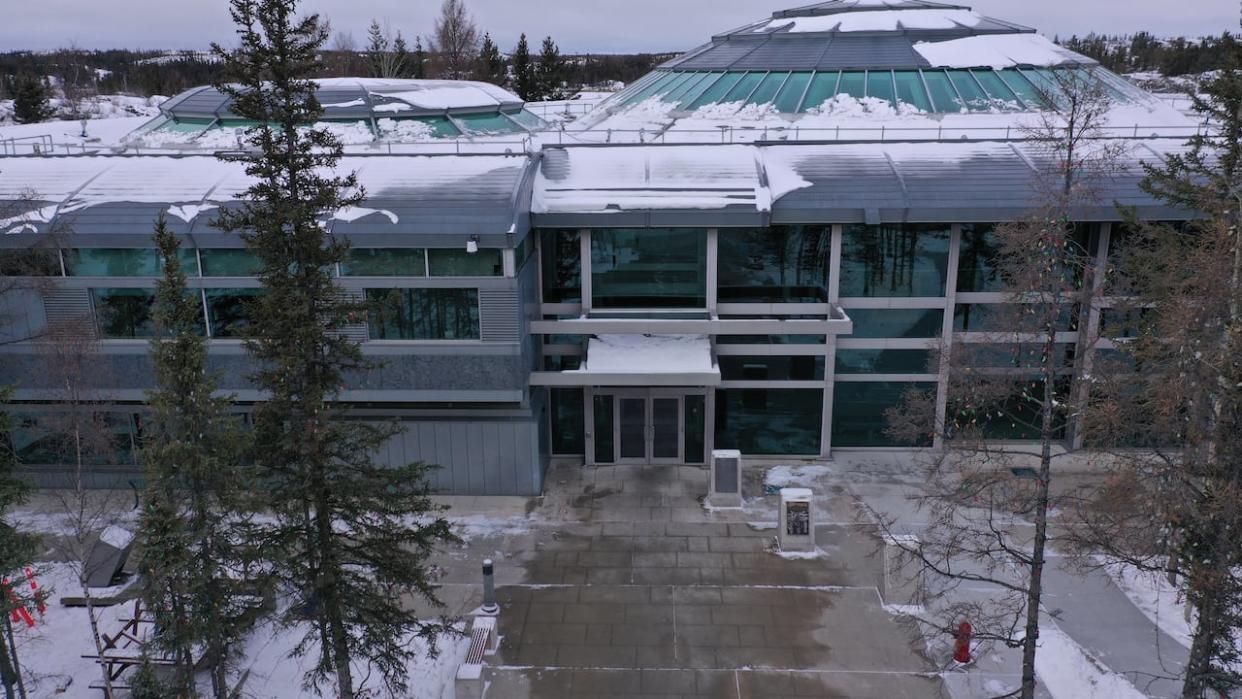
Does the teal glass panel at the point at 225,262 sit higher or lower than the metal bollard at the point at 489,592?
higher

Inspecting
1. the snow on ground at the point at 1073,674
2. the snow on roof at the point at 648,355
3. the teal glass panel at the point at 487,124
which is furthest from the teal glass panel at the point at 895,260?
the teal glass panel at the point at 487,124

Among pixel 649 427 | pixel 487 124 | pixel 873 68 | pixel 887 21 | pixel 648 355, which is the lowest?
pixel 649 427

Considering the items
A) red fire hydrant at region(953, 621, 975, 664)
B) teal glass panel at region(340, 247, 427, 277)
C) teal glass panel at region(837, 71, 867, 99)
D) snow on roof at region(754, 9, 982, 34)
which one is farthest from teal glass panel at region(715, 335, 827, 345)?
snow on roof at region(754, 9, 982, 34)

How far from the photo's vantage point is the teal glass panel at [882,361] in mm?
21797

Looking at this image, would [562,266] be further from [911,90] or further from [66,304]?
[911,90]

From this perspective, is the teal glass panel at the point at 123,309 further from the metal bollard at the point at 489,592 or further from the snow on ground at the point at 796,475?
the snow on ground at the point at 796,475

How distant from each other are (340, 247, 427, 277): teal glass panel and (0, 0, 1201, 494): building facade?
0.04 m

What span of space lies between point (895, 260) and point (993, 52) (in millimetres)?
11306

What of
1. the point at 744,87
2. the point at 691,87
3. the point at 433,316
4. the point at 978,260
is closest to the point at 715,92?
the point at 744,87

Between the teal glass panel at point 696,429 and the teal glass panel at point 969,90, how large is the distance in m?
12.4

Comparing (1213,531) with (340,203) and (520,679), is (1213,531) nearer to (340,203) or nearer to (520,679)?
(520,679)

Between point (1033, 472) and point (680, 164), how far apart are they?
1121cm

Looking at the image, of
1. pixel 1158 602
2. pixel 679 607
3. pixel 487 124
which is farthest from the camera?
pixel 487 124

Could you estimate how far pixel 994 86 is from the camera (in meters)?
26.5
